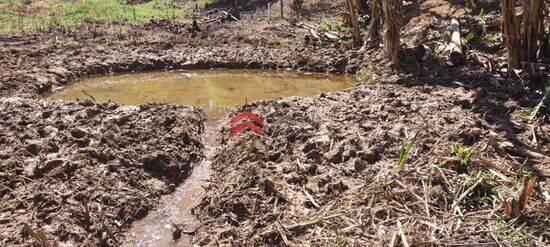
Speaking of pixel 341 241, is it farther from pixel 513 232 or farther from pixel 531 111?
pixel 531 111

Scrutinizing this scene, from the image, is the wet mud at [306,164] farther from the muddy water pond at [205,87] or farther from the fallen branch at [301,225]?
the muddy water pond at [205,87]

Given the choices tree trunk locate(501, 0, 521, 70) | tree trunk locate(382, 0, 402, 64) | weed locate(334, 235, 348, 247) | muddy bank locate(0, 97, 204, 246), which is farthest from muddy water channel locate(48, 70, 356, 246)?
tree trunk locate(501, 0, 521, 70)

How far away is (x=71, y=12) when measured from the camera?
51.5ft

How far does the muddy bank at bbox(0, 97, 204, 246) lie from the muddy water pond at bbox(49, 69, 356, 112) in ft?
4.50

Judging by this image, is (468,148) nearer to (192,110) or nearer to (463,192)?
(463,192)

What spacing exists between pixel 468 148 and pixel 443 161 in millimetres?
297

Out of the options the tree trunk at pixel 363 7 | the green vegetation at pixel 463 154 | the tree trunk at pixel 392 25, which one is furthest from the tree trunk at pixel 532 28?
the tree trunk at pixel 363 7

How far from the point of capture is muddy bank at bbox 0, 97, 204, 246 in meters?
4.79

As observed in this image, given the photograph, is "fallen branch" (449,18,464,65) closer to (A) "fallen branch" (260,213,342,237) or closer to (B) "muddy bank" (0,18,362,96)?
(B) "muddy bank" (0,18,362,96)

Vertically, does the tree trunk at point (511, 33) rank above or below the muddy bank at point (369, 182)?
above

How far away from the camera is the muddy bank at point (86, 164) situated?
15.7 ft

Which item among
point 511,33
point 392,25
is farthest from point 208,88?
point 511,33

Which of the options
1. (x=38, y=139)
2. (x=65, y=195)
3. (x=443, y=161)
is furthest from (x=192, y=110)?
(x=443, y=161)

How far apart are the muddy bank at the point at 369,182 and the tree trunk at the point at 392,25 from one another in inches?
88.3
